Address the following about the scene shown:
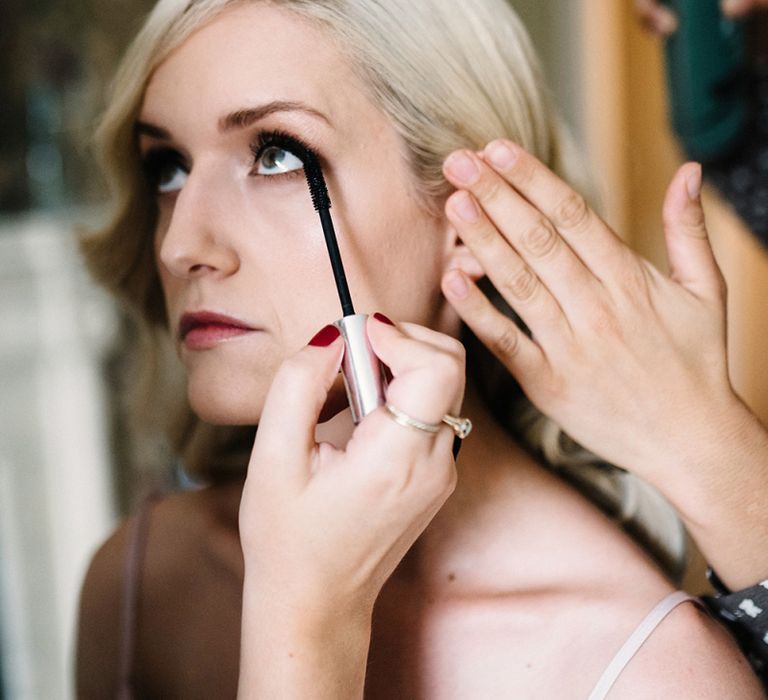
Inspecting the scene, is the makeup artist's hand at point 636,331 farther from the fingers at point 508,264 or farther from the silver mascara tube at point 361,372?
the silver mascara tube at point 361,372

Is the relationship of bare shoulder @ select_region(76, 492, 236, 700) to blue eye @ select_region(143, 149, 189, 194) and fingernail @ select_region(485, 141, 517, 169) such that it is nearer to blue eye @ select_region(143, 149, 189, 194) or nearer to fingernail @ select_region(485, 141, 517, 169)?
blue eye @ select_region(143, 149, 189, 194)

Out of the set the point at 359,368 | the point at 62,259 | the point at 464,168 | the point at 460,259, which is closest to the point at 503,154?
the point at 464,168

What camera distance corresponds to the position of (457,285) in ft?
2.55

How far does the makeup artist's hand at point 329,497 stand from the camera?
0.57 m

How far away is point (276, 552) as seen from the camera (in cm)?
59

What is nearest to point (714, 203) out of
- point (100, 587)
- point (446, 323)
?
point (446, 323)

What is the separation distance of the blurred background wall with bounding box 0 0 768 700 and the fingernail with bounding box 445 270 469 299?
1036mm

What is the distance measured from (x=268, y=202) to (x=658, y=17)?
0.81 meters

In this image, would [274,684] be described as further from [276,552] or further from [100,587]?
[100,587]

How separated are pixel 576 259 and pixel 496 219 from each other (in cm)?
8

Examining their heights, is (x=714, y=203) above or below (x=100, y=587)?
above

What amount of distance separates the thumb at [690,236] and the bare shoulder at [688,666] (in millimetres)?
286

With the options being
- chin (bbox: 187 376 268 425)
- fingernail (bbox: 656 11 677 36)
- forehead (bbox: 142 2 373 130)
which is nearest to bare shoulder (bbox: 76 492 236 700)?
chin (bbox: 187 376 268 425)

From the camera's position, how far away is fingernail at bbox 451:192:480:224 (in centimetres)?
73
